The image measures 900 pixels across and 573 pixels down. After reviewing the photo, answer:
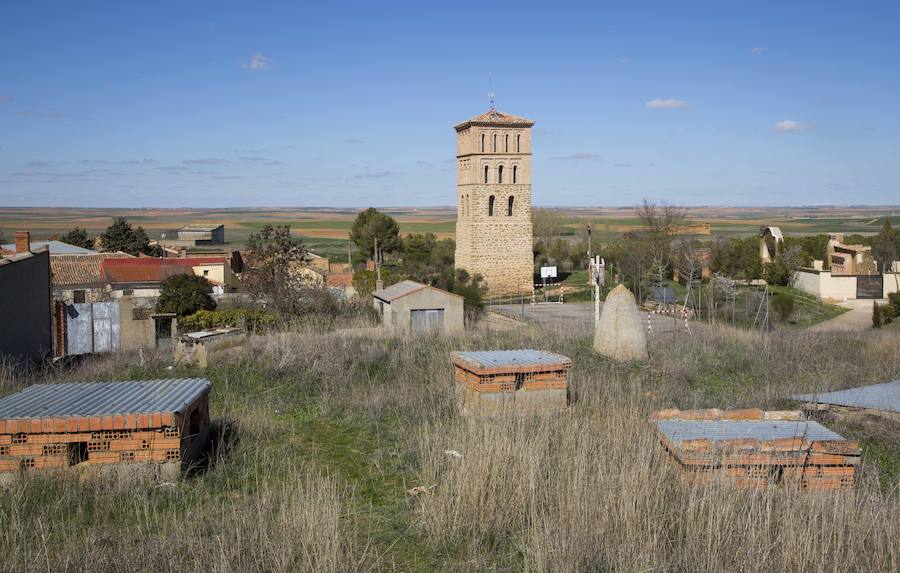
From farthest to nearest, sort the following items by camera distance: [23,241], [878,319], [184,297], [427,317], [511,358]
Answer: [878,319]
[184,297]
[427,317]
[23,241]
[511,358]

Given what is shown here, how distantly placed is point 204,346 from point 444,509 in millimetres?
7854

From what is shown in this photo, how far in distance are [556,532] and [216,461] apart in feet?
11.4

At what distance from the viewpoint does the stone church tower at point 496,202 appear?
48.8 meters

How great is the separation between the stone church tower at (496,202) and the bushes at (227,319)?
1084 inches

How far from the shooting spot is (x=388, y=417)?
9.11 metres

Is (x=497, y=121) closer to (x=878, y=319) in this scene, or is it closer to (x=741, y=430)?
(x=878, y=319)

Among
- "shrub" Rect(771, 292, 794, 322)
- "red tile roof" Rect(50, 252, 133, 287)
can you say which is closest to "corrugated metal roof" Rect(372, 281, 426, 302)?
"shrub" Rect(771, 292, 794, 322)

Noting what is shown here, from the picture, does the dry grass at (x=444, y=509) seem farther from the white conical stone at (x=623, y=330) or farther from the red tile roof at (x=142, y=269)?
the red tile roof at (x=142, y=269)

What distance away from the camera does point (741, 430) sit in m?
6.74

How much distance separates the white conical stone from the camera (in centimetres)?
1288

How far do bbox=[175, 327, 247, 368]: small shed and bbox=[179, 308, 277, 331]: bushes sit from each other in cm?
665

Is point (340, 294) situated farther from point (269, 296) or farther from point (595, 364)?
point (595, 364)

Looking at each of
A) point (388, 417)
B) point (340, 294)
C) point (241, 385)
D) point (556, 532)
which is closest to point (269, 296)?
point (340, 294)

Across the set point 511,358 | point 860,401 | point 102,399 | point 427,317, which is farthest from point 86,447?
point 427,317
